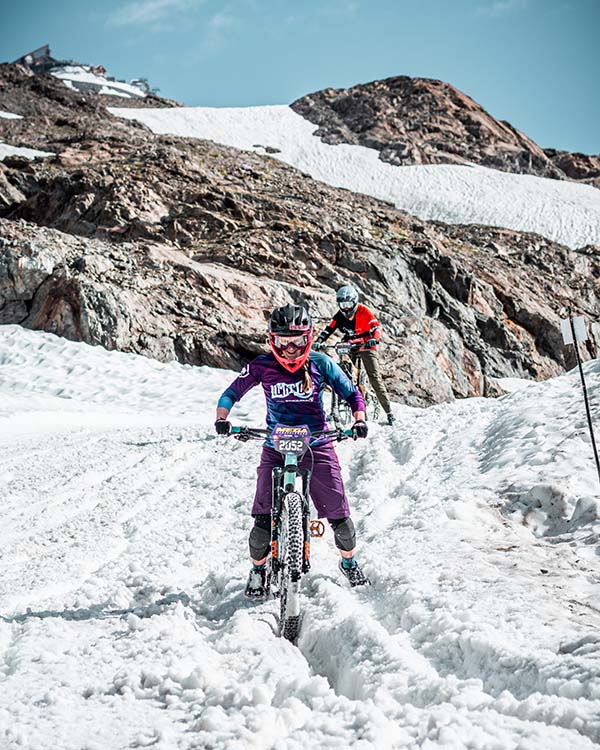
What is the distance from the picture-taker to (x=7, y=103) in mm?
62094

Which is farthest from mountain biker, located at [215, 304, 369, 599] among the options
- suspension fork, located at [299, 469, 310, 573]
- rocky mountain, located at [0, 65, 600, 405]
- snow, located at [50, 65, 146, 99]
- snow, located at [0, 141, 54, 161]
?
snow, located at [50, 65, 146, 99]

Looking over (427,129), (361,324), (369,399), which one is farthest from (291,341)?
(427,129)

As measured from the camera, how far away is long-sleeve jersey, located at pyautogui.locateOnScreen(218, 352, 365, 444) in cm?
508

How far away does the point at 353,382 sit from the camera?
11.5 meters

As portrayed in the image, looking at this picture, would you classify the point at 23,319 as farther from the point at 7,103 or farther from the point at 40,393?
the point at 7,103

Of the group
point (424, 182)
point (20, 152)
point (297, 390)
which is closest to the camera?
point (297, 390)

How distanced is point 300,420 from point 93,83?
119 metres

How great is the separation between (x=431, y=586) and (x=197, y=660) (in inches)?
72.4

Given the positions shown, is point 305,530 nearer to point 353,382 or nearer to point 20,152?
point 353,382

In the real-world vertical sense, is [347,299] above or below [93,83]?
below

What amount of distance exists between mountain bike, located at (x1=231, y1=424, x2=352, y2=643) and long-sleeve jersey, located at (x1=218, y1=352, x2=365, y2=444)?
0.71ft

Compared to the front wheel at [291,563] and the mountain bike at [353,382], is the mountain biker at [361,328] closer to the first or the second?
the mountain bike at [353,382]

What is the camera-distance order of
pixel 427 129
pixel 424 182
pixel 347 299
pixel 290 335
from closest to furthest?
1. pixel 290 335
2. pixel 347 299
3. pixel 424 182
4. pixel 427 129

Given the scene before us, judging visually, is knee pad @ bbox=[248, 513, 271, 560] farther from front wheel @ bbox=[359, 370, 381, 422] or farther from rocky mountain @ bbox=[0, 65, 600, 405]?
rocky mountain @ bbox=[0, 65, 600, 405]
